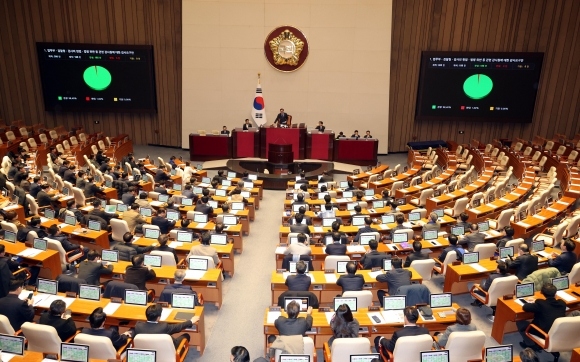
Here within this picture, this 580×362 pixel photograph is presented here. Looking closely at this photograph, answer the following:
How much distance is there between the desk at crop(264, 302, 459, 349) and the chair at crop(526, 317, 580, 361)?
4.25 feet

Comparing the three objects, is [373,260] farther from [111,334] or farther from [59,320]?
[59,320]

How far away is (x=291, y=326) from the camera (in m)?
6.11

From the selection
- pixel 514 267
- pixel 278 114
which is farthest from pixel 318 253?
pixel 278 114

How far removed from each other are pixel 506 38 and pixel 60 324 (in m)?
22.1

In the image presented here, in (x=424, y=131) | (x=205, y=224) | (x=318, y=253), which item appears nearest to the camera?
(x=318, y=253)

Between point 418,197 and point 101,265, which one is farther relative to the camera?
point 418,197

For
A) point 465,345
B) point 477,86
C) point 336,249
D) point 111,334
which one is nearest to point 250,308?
point 336,249

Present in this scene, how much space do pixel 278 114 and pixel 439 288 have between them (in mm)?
13942

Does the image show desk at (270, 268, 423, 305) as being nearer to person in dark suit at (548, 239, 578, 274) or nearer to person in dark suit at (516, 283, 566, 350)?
person in dark suit at (516, 283, 566, 350)

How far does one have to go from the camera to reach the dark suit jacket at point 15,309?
250 inches

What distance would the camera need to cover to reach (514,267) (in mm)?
8312

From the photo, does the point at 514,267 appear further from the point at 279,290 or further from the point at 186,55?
the point at 186,55

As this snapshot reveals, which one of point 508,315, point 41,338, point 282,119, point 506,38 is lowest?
point 508,315

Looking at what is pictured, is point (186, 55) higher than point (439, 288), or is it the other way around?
point (186, 55)
